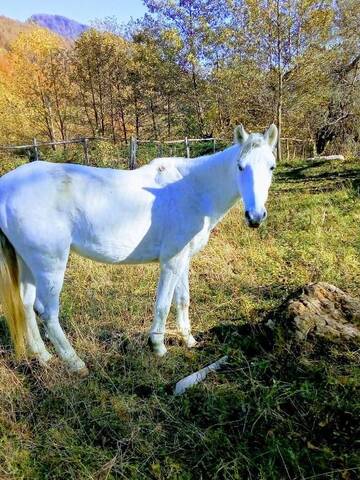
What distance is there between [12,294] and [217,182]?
1857 millimetres

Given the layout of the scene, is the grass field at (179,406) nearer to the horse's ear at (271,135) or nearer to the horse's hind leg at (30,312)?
the horse's hind leg at (30,312)

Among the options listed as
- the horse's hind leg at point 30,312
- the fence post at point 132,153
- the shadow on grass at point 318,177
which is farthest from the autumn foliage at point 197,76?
the horse's hind leg at point 30,312

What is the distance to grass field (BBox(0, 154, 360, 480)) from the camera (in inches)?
84.7

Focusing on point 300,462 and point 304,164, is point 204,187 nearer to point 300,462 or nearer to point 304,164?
point 300,462

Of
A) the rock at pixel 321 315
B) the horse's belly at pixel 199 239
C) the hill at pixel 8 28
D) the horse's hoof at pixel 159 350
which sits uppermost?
the hill at pixel 8 28

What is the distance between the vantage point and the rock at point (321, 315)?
2834mm

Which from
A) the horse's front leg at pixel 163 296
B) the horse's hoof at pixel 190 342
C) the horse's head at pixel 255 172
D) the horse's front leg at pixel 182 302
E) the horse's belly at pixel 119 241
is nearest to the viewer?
the horse's head at pixel 255 172

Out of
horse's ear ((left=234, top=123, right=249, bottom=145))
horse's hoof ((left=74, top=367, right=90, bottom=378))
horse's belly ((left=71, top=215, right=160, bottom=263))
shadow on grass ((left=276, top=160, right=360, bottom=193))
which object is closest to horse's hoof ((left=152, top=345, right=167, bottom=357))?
horse's hoof ((left=74, top=367, right=90, bottom=378))

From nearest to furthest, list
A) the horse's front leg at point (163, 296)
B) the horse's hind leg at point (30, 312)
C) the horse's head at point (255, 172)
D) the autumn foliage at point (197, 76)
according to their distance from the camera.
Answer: the horse's head at point (255, 172)
the horse's hind leg at point (30, 312)
the horse's front leg at point (163, 296)
the autumn foliage at point (197, 76)

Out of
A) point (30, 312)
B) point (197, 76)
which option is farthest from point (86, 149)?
point (30, 312)

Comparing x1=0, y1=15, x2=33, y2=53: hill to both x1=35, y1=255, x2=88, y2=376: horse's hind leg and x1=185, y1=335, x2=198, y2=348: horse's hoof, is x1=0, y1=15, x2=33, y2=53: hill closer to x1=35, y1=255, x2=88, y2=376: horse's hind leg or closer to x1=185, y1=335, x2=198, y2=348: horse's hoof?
x1=35, y1=255, x2=88, y2=376: horse's hind leg

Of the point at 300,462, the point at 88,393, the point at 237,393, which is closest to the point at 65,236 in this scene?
the point at 88,393

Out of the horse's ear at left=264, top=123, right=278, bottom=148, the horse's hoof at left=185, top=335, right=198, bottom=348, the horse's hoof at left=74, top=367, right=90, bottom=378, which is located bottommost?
the horse's hoof at left=185, top=335, right=198, bottom=348

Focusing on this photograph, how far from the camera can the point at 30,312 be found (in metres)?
3.25
